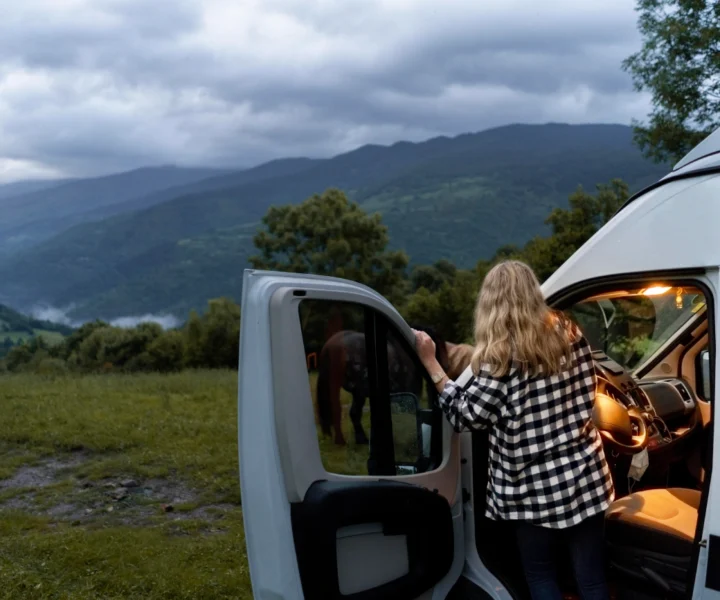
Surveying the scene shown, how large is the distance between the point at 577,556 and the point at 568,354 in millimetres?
835

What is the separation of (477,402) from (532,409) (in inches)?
8.2

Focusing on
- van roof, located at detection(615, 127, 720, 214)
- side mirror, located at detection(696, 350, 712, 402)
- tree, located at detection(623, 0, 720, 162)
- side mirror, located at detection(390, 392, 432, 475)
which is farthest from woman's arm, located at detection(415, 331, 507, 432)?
tree, located at detection(623, 0, 720, 162)

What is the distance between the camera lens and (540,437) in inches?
110

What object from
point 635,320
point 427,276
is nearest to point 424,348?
point 635,320

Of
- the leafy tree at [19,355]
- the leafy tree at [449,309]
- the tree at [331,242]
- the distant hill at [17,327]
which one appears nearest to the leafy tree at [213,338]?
the tree at [331,242]

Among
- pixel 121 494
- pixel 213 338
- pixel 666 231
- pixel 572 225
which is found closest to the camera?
pixel 666 231

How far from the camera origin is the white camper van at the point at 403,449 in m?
2.42

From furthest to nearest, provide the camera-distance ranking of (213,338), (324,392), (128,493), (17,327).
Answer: (17,327) → (213,338) → (128,493) → (324,392)

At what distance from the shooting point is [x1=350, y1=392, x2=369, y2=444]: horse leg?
2713 millimetres

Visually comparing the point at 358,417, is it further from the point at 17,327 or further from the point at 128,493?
the point at 17,327

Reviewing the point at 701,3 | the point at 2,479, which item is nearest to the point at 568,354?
the point at 2,479

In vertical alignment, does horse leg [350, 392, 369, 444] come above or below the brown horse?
below

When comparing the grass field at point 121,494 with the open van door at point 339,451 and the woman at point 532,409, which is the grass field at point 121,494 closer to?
the open van door at point 339,451

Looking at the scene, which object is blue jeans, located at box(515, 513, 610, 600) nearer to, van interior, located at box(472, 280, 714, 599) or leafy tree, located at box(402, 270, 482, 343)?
van interior, located at box(472, 280, 714, 599)
